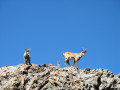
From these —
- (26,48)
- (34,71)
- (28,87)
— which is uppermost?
(26,48)

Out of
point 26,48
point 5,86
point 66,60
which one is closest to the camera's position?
point 5,86

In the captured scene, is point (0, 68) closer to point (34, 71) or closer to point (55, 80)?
point (34, 71)

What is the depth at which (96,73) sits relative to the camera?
2098cm

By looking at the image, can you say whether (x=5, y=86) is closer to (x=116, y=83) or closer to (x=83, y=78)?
(x=83, y=78)

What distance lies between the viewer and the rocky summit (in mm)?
19078

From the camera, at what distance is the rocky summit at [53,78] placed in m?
19.1

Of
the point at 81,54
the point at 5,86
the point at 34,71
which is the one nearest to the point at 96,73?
the point at 81,54

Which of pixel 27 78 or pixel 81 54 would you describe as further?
pixel 81 54

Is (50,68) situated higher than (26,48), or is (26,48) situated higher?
(26,48)

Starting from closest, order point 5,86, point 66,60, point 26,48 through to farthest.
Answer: point 5,86
point 26,48
point 66,60

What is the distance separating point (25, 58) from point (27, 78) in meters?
1.95

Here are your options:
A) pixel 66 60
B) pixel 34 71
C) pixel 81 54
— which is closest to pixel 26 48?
pixel 34 71

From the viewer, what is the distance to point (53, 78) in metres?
19.8

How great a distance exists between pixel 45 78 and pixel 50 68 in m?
1.86
